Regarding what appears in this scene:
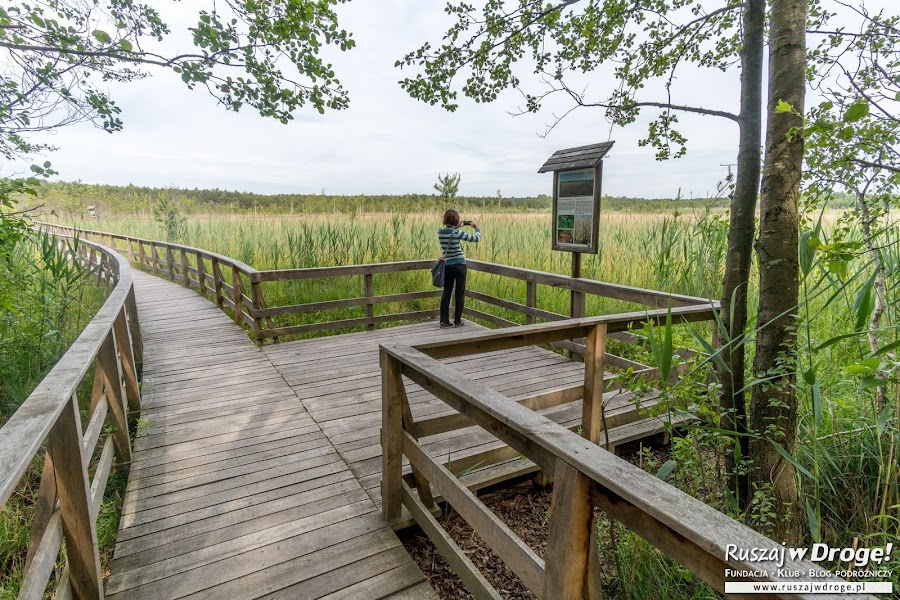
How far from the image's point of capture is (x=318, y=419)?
344cm

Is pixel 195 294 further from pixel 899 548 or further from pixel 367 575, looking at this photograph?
pixel 899 548

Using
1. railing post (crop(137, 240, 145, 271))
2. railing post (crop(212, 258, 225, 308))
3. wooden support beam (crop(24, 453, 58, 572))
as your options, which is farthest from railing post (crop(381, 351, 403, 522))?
railing post (crop(137, 240, 145, 271))

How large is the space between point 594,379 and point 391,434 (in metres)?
1.18

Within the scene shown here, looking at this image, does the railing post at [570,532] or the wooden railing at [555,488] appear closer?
the wooden railing at [555,488]

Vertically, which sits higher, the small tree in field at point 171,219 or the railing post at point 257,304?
the small tree in field at point 171,219

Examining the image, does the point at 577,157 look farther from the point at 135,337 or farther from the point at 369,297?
the point at 135,337

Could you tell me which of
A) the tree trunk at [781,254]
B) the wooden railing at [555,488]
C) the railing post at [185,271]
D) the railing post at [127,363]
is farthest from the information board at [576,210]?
the railing post at [185,271]

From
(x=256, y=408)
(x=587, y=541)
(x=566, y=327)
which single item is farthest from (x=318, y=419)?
(x=587, y=541)

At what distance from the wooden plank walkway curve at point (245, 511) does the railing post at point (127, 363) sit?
4.2 inches

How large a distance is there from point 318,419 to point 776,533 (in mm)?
2807

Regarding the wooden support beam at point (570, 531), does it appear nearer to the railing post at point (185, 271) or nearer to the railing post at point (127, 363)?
the railing post at point (127, 363)

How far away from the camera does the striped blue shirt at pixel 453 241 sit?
533cm

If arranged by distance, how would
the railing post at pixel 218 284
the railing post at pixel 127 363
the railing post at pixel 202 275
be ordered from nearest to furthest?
1. the railing post at pixel 127 363
2. the railing post at pixel 218 284
3. the railing post at pixel 202 275

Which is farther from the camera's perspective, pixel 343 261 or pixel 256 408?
pixel 343 261
